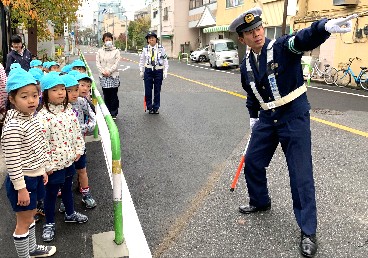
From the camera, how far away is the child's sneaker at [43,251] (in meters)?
2.88

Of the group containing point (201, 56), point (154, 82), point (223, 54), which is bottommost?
point (154, 82)

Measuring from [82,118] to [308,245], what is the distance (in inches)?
106

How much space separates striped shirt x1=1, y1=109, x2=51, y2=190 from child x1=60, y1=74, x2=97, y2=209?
880mm

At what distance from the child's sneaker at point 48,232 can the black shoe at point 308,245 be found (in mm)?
2190

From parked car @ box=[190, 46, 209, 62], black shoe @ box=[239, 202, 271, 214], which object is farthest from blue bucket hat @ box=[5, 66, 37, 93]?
parked car @ box=[190, 46, 209, 62]

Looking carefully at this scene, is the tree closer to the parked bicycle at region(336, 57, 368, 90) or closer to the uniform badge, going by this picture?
the uniform badge

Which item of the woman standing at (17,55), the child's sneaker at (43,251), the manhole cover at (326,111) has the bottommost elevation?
the child's sneaker at (43,251)

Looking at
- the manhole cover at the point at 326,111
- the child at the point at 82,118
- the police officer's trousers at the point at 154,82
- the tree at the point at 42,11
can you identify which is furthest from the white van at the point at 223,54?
the child at the point at 82,118

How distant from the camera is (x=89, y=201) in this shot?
376 centimetres

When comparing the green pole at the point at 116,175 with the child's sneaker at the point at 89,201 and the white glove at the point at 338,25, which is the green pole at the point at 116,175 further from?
the white glove at the point at 338,25

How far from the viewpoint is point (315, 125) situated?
294 inches

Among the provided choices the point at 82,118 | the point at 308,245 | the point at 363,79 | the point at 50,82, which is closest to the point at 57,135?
the point at 50,82

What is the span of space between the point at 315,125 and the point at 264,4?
68.5 ft

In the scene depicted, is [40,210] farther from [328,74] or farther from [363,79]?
[328,74]
